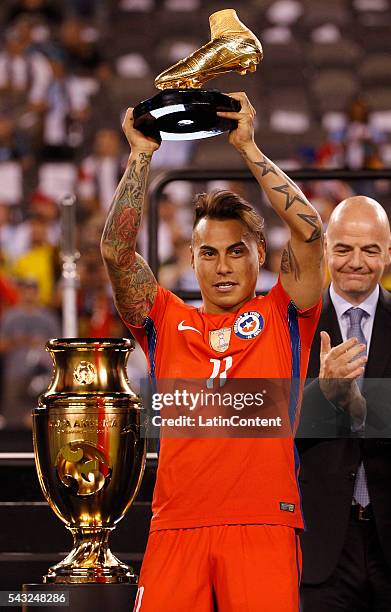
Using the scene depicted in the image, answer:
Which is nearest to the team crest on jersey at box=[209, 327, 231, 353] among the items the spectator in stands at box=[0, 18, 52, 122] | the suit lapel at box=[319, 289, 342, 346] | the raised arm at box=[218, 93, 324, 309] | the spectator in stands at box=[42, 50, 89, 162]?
the raised arm at box=[218, 93, 324, 309]

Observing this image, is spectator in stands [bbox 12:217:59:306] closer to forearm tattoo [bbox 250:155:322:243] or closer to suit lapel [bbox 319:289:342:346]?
suit lapel [bbox 319:289:342:346]

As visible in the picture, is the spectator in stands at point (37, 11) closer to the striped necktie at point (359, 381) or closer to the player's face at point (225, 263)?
the striped necktie at point (359, 381)

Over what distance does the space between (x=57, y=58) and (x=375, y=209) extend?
219 inches

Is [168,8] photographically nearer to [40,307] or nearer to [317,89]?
[317,89]

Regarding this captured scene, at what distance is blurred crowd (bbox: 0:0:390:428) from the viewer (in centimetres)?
618

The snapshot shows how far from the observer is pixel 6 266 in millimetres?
6824

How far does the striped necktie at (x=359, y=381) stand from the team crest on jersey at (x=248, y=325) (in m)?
0.48

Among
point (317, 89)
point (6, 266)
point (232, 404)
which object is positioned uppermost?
point (317, 89)

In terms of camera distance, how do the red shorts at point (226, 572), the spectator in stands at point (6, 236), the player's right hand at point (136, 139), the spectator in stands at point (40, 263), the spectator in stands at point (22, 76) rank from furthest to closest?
1. the spectator in stands at point (22, 76)
2. the spectator in stands at point (6, 236)
3. the spectator in stands at point (40, 263)
4. the player's right hand at point (136, 139)
5. the red shorts at point (226, 572)

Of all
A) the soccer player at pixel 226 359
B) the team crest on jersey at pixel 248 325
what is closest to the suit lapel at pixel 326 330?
the soccer player at pixel 226 359

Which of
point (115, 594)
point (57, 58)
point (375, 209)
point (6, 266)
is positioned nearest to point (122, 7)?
Result: point (57, 58)

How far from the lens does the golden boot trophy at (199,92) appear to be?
91.5 inches
